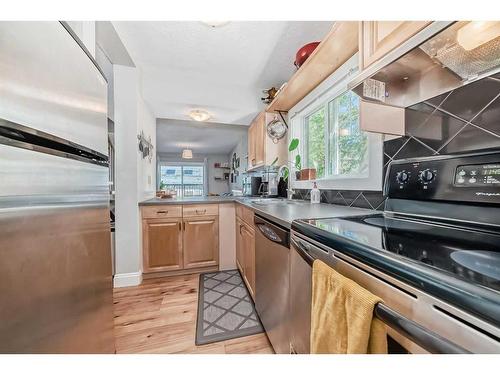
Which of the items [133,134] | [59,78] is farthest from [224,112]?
[59,78]

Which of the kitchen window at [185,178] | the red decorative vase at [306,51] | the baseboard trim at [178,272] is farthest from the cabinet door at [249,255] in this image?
the kitchen window at [185,178]

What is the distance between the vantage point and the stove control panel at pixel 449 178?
66 centimetres

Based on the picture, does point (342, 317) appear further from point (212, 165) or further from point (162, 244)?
point (212, 165)

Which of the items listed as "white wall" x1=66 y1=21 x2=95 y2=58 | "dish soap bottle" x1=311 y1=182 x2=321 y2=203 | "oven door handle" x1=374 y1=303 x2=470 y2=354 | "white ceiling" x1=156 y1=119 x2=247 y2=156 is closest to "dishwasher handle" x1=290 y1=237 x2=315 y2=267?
"oven door handle" x1=374 y1=303 x2=470 y2=354

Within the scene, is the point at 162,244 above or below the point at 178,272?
above

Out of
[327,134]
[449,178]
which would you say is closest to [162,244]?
[327,134]

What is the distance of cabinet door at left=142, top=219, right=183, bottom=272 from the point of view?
2.23 meters

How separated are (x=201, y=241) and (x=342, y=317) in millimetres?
2083

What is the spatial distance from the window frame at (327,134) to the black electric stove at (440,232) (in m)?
0.30

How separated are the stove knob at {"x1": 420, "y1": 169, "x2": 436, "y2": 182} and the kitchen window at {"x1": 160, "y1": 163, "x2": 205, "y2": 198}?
7.89 meters

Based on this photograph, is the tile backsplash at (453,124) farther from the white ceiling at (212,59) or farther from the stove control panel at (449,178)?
the white ceiling at (212,59)

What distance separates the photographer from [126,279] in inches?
82.1
